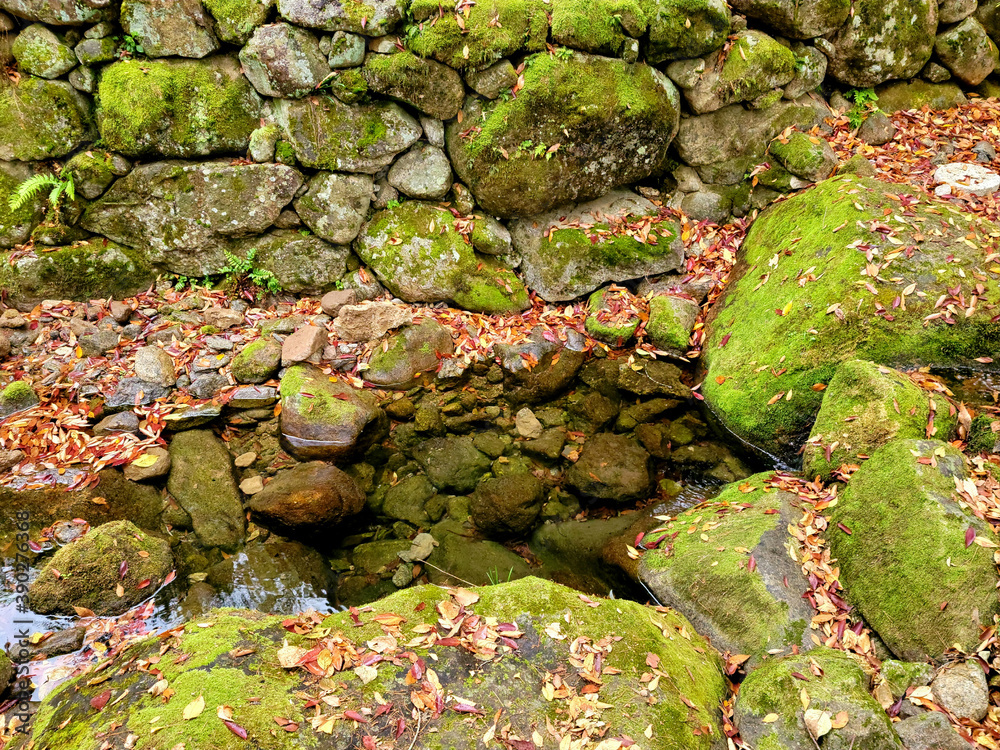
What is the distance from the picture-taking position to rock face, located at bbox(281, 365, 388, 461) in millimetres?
6258

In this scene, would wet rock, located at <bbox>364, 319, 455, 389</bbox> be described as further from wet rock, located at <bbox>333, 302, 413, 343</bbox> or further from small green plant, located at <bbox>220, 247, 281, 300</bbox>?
small green plant, located at <bbox>220, 247, 281, 300</bbox>

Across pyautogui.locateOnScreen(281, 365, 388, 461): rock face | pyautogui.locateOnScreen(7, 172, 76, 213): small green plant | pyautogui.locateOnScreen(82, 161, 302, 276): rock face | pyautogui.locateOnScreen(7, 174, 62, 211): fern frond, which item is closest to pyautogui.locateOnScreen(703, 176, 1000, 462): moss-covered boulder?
pyautogui.locateOnScreen(281, 365, 388, 461): rock face

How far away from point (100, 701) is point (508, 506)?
3.27 m

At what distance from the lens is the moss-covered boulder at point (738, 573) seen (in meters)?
3.99

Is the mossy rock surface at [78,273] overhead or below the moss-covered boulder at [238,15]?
below

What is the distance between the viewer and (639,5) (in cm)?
699

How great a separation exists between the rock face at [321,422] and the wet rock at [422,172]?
306 centimetres

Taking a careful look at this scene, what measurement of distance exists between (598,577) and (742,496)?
1474 millimetres

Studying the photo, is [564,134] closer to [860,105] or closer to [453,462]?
[453,462]

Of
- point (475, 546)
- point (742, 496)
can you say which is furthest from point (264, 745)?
point (742, 496)

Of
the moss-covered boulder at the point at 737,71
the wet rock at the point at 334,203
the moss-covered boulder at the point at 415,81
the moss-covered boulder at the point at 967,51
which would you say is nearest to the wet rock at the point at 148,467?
the wet rock at the point at 334,203

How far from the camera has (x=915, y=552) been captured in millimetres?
3719

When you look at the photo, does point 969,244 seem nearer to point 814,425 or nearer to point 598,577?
point 814,425

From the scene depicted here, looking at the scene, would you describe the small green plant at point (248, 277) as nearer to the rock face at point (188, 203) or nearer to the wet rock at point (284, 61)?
the rock face at point (188, 203)
